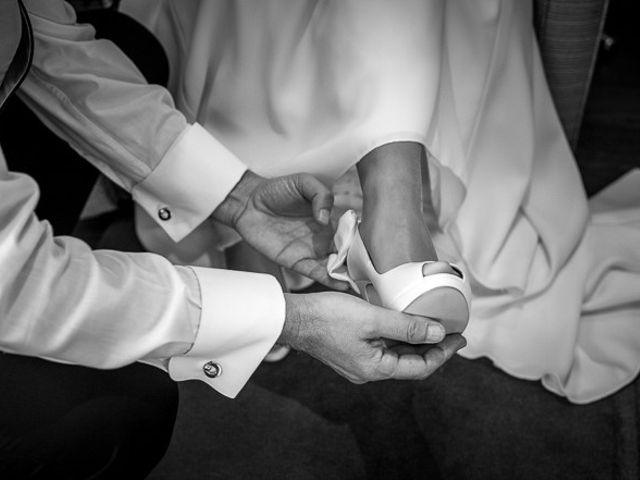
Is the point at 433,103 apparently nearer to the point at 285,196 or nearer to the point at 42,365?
the point at 285,196

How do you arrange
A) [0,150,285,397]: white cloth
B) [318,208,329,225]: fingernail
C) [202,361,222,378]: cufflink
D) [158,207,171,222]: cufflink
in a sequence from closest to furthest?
[0,150,285,397]: white cloth < [202,361,222,378]: cufflink < [318,208,329,225]: fingernail < [158,207,171,222]: cufflink

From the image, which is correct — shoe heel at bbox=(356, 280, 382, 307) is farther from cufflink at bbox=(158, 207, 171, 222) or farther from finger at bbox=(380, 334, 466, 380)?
cufflink at bbox=(158, 207, 171, 222)

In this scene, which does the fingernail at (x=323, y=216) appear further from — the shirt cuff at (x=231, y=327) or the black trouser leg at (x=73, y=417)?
the black trouser leg at (x=73, y=417)

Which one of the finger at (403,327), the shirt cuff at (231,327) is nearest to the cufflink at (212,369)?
the shirt cuff at (231,327)

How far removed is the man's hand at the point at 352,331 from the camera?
2.52ft

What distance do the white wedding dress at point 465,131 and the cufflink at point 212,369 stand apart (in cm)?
36

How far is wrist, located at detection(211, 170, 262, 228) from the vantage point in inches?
39.2

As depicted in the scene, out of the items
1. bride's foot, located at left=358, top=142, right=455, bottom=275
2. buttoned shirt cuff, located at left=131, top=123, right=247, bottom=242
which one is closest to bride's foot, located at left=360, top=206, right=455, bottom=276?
bride's foot, located at left=358, top=142, right=455, bottom=275

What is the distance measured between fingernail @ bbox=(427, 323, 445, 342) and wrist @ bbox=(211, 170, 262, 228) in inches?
13.4

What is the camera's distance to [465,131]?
1058 mm

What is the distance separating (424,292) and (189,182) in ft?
1.23

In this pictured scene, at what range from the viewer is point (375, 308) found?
770 millimetres

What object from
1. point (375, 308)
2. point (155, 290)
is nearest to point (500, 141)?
point (375, 308)

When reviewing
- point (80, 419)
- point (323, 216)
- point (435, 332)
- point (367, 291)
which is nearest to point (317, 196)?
point (323, 216)
